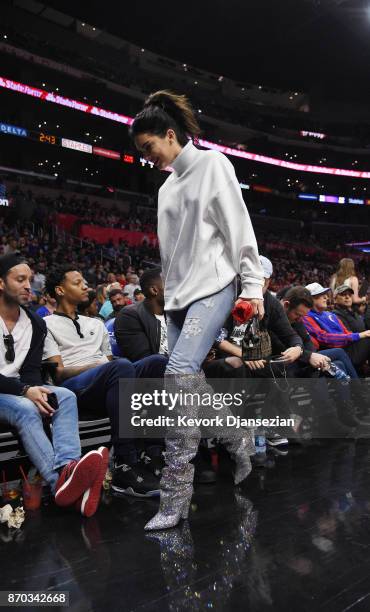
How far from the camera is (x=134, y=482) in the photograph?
2371 millimetres

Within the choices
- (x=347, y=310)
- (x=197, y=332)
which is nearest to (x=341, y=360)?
(x=347, y=310)

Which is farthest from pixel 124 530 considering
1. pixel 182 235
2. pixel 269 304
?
pixel 269 304

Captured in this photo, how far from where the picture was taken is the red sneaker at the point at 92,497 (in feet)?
6.70

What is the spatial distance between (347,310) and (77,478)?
3320 millimetres

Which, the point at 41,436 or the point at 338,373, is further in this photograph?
the point at 338,373

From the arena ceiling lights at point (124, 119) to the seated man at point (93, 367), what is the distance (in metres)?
11.0

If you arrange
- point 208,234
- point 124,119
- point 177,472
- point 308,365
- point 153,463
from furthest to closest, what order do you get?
point 124,119 < point 308,365 < point 153,463 < point 208,234 < point 177,472

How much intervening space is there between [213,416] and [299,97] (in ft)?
134

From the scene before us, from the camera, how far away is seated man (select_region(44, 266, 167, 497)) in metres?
2.43

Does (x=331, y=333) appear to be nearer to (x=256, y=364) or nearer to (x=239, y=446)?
(x=256, y=364)

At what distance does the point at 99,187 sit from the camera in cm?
2481

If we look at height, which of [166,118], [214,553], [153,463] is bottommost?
[153,463]

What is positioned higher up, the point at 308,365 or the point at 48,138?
the point at 48,138

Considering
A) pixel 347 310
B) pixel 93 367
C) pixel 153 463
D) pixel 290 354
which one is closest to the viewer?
pixel 153 463
